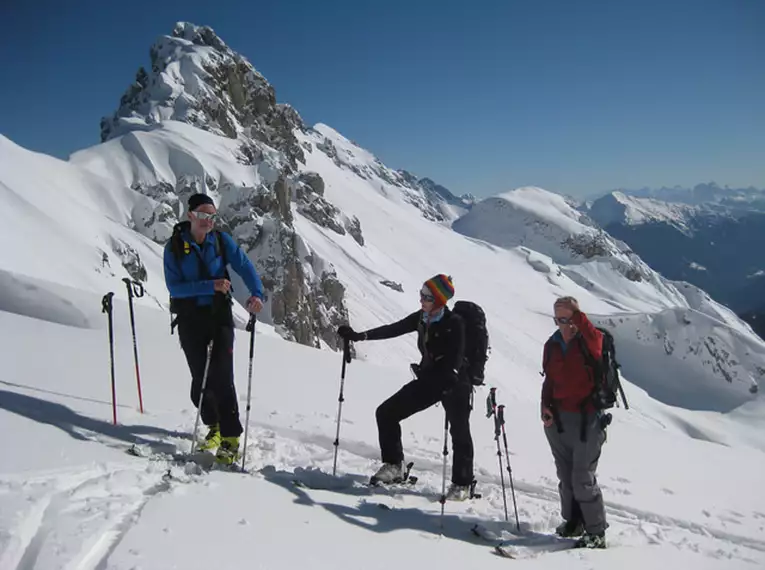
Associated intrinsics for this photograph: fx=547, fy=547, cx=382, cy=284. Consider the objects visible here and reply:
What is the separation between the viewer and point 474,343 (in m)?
5.79

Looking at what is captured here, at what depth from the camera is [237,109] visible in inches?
2990

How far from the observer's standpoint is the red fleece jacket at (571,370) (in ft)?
16.4

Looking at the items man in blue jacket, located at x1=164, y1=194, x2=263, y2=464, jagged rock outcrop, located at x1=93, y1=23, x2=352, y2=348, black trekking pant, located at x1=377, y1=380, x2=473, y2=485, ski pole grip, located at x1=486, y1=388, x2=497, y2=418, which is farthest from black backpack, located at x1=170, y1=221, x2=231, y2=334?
jagged rock outcrop, located at x1=93, y1=23, x2=352, y2=348

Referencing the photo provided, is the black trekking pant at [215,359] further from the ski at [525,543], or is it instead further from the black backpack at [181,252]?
the ski at [525,543]

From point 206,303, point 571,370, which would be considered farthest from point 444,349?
point 206,303

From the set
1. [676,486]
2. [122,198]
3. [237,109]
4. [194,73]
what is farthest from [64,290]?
[237,109]

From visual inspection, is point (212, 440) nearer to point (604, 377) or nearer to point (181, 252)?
point (181, 252)

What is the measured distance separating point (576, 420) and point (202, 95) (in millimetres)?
68219

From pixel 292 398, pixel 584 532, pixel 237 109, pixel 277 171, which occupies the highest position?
pixel 237 109

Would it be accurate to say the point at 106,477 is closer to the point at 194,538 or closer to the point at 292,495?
the point at 194,538

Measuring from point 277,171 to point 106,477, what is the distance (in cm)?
5033

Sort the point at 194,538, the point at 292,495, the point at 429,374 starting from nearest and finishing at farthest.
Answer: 1. the point at 194,538
2. the point at 292,495
3. the point at 429,374

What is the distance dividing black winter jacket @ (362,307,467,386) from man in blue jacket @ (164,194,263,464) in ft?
5.64

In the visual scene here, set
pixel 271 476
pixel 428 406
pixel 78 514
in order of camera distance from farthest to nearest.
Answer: pixel 428 406 < pixel 271 476 < pixel 78 514
